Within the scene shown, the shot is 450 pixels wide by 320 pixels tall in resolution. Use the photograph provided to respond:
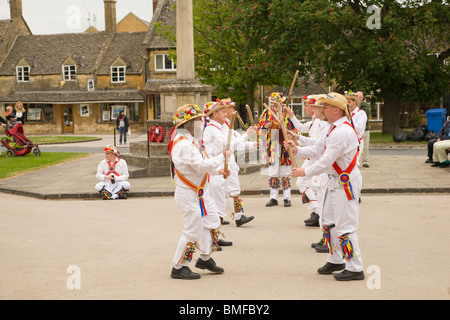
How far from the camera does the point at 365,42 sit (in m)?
27.9

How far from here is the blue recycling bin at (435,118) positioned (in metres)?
27.6

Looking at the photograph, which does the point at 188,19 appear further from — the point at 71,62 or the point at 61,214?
the point at 71,62

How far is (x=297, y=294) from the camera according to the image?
226 inches

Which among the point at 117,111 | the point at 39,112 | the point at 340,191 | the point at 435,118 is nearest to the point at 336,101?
the point at 340,191

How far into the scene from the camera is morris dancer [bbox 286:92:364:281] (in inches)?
249

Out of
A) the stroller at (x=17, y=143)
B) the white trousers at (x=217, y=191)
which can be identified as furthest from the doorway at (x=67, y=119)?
the white trousers at (x=217, y=191)

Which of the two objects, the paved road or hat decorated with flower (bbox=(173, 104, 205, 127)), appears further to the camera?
hat decorated with flower (bbox=(173, 104, 205, 127))

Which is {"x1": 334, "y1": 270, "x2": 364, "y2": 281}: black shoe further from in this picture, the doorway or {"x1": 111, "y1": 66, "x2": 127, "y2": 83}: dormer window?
the doorway

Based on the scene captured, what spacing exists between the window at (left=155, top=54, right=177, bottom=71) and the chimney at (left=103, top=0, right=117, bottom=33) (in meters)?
7.40

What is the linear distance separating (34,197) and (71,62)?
38.5 m

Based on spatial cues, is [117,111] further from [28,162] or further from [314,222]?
[314,222]

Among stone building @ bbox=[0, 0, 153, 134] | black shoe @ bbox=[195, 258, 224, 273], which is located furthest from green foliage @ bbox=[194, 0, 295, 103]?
black shoe @ bbox=[195, 258, 224, 273]

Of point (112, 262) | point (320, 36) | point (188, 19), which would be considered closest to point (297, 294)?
point (112, 262)

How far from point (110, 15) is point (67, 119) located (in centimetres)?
954
